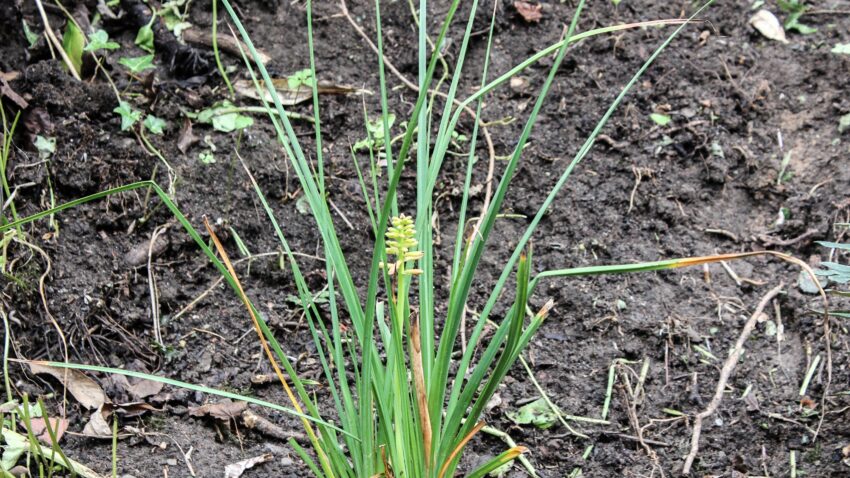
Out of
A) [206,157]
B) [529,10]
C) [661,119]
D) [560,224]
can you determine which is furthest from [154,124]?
[661,119]

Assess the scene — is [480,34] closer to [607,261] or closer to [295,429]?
[607,261]

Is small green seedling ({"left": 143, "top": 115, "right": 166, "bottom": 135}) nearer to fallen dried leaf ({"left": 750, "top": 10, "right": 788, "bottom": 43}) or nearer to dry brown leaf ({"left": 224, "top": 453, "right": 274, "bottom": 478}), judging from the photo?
dry brown leaf ({"left": 224, "top": 453, "right": 274, "bottom": 478})

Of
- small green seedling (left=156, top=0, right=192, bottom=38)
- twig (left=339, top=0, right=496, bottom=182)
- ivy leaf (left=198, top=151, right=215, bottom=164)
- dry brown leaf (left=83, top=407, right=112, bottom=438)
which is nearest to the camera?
dry brown leaf (left=83, top=407, right=112, bottom=438)

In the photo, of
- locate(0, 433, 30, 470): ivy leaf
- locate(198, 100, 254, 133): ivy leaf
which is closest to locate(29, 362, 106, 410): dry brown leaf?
locate(0, 433, 30, 470): ivy leaf

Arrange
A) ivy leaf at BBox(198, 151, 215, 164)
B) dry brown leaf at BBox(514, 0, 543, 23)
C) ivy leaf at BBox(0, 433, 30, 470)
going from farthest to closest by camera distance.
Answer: dry brown leaf at BBox(514, 0, 543, 23), ivy leaf at BBox(198, 151, 215, 164), ivy leaf at BBox(0, 433, 30, 470)

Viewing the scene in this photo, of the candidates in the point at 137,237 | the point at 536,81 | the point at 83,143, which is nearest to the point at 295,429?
the point at 137,237

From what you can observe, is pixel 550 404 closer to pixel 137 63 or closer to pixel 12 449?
pixel 12 449

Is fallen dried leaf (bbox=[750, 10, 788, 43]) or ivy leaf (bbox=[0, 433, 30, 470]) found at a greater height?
fallen dried leaf (bbox=[750, 10, 788, 43])

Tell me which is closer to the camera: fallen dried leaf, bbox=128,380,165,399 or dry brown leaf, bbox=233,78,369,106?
fallen dried leaf, bbox=128,380,165,399
